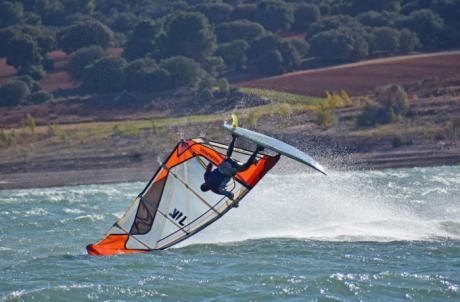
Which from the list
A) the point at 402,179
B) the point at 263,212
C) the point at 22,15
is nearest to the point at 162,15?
the point at 22,15

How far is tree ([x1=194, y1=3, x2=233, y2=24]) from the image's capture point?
70625 millimetres

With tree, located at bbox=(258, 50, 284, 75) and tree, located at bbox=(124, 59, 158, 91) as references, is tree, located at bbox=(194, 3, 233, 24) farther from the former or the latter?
tree, located at bbox=(124, 59, 158, 91)

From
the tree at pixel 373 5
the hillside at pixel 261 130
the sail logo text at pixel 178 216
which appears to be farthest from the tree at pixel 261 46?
the sail logo text at pixel 178 216

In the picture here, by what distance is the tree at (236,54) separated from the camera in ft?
195

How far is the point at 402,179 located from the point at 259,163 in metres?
11.7

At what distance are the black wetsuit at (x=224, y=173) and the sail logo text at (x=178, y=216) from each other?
140 centimetres

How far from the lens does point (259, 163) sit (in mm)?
16922

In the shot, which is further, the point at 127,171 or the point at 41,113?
the point at 41,113

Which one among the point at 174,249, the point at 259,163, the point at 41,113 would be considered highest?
the point at 259,163

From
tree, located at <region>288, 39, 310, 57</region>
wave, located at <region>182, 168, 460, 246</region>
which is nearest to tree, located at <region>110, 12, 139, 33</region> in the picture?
tree, located at <region>288, 39, 310, 57</region>

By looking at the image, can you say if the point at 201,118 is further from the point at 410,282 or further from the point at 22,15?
the point at 22,15

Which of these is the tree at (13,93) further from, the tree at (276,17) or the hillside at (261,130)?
the tree at (276,17)

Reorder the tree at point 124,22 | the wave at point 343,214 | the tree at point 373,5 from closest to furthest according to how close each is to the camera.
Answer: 1. the wave at point 343,214
2. the tree at point 373,5
3. the tree at point 124,22

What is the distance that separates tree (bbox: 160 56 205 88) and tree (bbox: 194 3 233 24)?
16.9 metres
